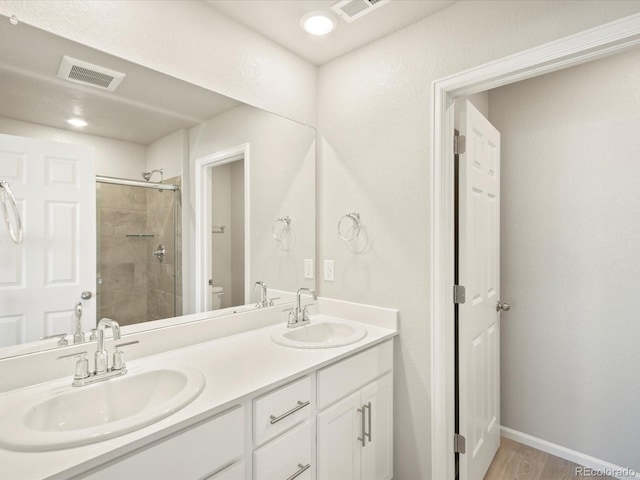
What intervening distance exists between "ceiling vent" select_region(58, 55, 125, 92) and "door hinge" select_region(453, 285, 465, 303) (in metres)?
1.72

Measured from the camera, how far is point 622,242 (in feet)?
6.45

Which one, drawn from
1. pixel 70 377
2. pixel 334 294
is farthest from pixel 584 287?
pixel 70 377

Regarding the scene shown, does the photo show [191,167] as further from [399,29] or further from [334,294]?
[399,29]

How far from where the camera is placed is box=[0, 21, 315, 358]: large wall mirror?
117 centimetres

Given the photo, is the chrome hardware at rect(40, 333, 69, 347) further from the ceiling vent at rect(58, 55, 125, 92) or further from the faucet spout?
the faucet spout

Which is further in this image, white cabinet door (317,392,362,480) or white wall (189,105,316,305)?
white wall (189,105,316,305)

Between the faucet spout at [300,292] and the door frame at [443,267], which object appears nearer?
the door frame at [443,267]

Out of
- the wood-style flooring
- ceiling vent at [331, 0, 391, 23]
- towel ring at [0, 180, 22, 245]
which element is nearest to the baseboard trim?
the wood-style flooring

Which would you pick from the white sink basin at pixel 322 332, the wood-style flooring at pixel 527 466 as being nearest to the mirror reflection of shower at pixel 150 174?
the white sink basin at pixel 322 332

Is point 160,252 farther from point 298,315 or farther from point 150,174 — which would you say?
point 298,315

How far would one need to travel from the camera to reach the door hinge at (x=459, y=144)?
5.53 ft

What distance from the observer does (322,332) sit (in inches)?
76.4

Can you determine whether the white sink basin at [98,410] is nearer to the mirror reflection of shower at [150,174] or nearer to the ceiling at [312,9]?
the mirror reflection of shower at [150,174]

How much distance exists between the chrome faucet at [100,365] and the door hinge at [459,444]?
5.01ft
